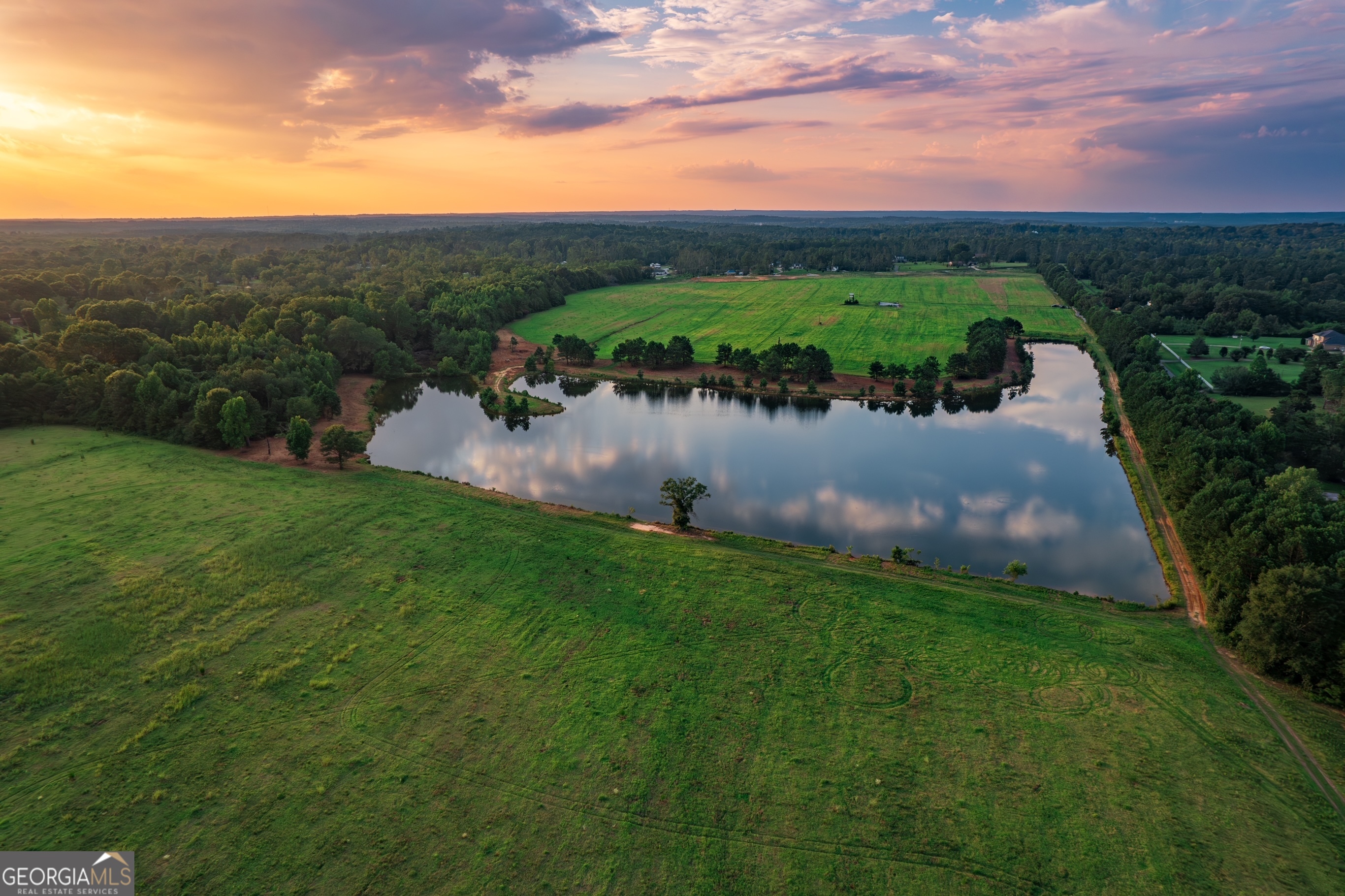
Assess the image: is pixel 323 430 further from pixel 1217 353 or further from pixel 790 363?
pixel 1217 353

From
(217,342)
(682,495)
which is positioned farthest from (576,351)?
(682,495)

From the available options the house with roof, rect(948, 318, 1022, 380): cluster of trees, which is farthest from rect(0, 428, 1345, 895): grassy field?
the house with roof

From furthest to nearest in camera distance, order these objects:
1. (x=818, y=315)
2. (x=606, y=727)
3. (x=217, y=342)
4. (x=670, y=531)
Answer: (x=818, y=315) < (x=217, y=342) < (x=670, y=531) < (x=606, y=727)

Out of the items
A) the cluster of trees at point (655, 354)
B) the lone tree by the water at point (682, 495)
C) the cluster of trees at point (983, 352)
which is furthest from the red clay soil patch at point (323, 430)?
the cluster of trees at point (983, 352)

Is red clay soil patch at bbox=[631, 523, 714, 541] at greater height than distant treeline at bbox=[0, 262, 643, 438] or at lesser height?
lesser

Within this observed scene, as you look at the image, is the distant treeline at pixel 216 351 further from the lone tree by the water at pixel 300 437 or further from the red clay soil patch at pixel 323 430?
the lone tree by the water at pixel 300 437

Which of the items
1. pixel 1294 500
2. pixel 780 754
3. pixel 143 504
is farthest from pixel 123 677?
pixel 1294 500

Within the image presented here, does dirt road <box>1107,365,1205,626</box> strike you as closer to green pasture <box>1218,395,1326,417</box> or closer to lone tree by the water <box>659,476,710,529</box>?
green pasture <box>1218,395,1326,417</box>
